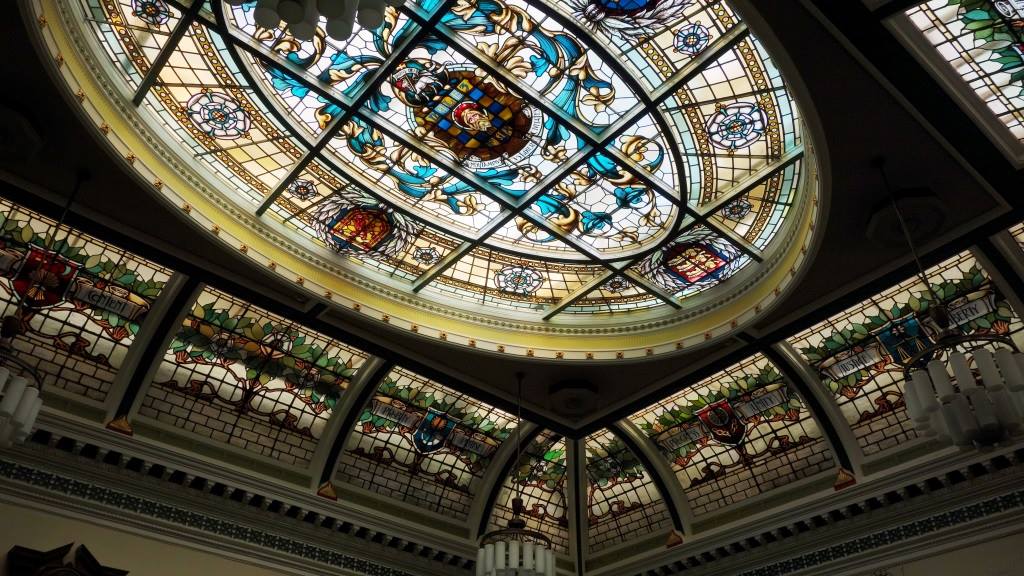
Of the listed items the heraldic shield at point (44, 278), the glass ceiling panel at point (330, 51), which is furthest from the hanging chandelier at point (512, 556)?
the heraldic shield at point (44, 278)

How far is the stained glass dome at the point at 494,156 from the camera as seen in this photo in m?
7.94

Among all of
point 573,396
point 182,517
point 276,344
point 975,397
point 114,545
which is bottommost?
point 114,545

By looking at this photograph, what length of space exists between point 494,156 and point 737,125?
2.94 meters

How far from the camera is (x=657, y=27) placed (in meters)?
7.76

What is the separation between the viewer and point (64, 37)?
764cm

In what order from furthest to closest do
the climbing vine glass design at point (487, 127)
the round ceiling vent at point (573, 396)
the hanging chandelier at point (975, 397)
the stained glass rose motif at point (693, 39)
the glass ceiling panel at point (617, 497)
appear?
the glass ceiling panel at point (617, 497)
the round ceiling vent at point (573, 396)
the climbing vine glass design at point (487, 127)
the stained glass rose motif at point (693, 39)
the hanging chandelier at point (975, 397)

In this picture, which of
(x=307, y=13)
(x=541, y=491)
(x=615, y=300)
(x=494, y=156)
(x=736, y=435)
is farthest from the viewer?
(x=541, y=491)

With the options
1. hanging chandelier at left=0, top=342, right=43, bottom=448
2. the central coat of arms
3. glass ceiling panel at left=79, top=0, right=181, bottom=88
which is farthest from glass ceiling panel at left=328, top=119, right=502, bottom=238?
hanging chandelier at left=0, top=342, right=43, bottom=448

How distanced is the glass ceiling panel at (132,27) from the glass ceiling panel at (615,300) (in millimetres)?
6811

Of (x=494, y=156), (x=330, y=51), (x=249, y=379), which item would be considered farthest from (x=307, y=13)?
(x=249, y=379)

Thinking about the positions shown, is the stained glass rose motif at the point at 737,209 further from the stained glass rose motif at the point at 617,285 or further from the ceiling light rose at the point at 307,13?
the ceiling light rose at the point at 307,13

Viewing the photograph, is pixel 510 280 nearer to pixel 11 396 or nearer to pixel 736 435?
pixel 736 435

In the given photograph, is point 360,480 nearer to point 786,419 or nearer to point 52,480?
point 52,480

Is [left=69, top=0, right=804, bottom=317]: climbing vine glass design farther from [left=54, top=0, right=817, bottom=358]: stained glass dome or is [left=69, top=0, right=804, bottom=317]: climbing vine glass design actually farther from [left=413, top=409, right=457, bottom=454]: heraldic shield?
[left=413, top=409, right=457, bottom=454]: heraldic shield
